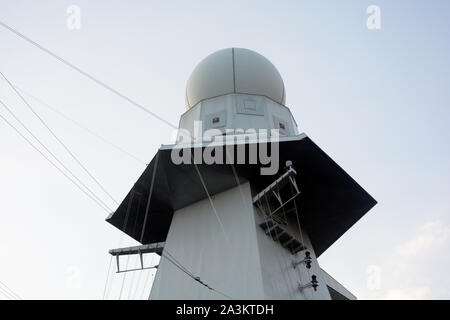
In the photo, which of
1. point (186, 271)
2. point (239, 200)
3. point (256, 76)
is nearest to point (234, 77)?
point (256, 76)

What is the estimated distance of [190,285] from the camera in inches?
584

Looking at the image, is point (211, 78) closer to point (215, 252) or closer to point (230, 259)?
point (215, 252)

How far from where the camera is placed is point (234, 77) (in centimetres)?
1962

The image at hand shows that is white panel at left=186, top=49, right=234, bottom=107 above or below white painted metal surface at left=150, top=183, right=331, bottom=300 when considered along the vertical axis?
above

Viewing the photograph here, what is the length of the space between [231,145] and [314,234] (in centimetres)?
699

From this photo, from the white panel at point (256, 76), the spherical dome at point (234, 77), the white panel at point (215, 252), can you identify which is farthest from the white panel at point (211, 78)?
the white panel at point (215, 252)

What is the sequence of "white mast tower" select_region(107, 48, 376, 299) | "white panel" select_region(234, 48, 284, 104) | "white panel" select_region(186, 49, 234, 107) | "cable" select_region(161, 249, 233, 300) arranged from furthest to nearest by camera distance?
"white panel" select_region(186, 49, 234, 107), "white panel" select_region(234, 48, 284, 104), "white mast tower" select_region(107, 48, 376, 299), "cable" select_region(161, 249, 233, 300)

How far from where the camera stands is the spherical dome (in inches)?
769

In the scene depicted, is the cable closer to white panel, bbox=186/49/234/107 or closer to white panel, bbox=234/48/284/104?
white panel, bbox=186/49/234/107

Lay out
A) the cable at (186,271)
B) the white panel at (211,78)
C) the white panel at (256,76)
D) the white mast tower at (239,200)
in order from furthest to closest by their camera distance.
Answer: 1. the white panel at (211,78)
2. the white panel at (256,76)
3. the white mast tower at (239,200)
4. the cable at (186,271)

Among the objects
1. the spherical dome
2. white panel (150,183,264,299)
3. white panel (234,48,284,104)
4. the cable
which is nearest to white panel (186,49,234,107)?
the spherical dome

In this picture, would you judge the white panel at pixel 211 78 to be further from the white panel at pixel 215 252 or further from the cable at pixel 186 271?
the cable at pixel 186 271

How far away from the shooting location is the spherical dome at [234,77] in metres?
19.5
